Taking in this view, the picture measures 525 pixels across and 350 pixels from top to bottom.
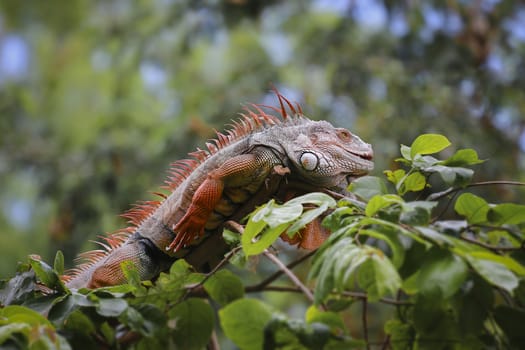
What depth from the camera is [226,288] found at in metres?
1.61

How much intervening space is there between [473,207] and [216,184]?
3.55 ft

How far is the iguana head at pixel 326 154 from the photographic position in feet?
8.26

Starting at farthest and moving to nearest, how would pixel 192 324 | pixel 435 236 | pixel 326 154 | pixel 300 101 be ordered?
1. pixel 300 101
2. pixel 326 154
3. pixel 192 324
4. pixel 435 236

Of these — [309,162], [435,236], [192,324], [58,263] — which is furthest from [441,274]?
[309,162]

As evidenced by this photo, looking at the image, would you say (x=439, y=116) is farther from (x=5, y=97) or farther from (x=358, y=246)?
(x=5, y=97)

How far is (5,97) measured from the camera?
9484 millimetres

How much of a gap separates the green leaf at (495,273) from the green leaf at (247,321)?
44 cm

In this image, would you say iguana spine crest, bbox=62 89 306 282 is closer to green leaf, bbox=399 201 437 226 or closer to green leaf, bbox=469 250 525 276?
green leaf, bbox=399 201 437 226

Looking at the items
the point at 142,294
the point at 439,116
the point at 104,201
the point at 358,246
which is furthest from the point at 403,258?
the point at 104,201

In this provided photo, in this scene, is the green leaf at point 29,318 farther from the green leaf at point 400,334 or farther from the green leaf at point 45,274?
the green leaf at point 400,334

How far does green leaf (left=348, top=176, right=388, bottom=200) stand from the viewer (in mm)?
1621

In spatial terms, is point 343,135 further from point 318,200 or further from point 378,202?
point 378,202

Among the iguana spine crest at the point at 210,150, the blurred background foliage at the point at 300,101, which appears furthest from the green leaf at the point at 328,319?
the blurred background foliage at the point at 300,101

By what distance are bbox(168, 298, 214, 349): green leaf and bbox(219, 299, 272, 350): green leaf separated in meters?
0.17
